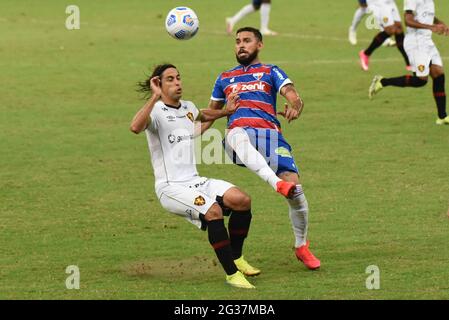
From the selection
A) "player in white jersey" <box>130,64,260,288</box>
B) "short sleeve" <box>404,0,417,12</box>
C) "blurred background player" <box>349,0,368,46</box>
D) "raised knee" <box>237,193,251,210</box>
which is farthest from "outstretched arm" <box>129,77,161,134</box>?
"blurred background player" <box>349,0,368,46</box>

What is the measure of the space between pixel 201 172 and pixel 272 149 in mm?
5357

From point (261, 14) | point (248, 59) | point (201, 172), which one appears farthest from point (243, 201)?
point (261, 14)

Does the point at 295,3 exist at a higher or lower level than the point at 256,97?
higher

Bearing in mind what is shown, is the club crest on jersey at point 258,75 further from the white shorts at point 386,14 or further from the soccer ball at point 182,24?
the white shorts at point 386,14

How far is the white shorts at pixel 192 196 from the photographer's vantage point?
420 inches

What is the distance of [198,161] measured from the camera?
17.1m

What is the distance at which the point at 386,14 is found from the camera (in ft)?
78.9

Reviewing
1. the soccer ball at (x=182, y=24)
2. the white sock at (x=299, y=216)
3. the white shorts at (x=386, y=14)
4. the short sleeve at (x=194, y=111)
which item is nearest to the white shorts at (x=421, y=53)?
the white shorts at (x=386, y=14)

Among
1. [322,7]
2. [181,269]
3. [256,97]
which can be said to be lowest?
[181,269]

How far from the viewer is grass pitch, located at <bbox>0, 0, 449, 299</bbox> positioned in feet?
36.1

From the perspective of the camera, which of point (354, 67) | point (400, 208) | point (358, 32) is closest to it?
point (400, 208)

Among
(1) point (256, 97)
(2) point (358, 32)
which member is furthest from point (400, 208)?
(2) point (358, 32)

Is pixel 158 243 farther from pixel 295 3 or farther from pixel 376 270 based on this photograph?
pixel 295 3

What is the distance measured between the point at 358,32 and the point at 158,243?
19.6 m
